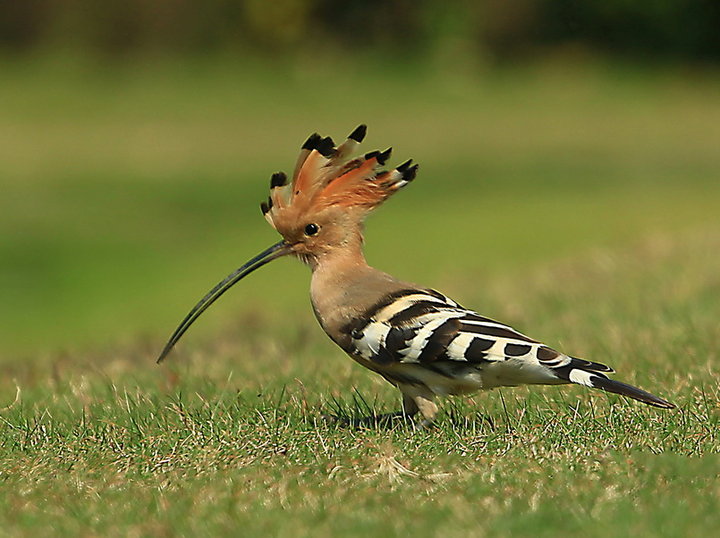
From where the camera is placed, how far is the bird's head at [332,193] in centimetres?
448

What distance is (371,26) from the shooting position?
29.1 meters

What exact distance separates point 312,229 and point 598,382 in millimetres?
1258

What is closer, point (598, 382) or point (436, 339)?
point (598, 382)

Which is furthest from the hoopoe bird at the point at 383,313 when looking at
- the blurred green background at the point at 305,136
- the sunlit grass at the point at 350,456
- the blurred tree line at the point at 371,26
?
the blurred tree line at the point at 371,26

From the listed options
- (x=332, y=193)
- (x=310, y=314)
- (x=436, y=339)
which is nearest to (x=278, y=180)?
(x=332, y=193)

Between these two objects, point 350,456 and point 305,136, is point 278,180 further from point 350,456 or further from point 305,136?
point 305,136

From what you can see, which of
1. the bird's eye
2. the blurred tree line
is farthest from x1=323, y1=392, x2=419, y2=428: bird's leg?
the blurred tree line

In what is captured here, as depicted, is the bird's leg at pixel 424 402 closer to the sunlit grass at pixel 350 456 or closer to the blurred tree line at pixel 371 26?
the sunlit grass at pixel 350 456

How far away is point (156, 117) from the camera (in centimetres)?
2328

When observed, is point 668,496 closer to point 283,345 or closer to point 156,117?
point 283,345

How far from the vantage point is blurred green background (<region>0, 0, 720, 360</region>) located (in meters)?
12.8

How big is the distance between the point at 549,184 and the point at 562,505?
15.6 m

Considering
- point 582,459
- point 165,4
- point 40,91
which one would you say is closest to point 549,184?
point 40,91

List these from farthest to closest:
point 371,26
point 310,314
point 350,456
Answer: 1. point 371,26
2. point 310,314
3. point 350,456
